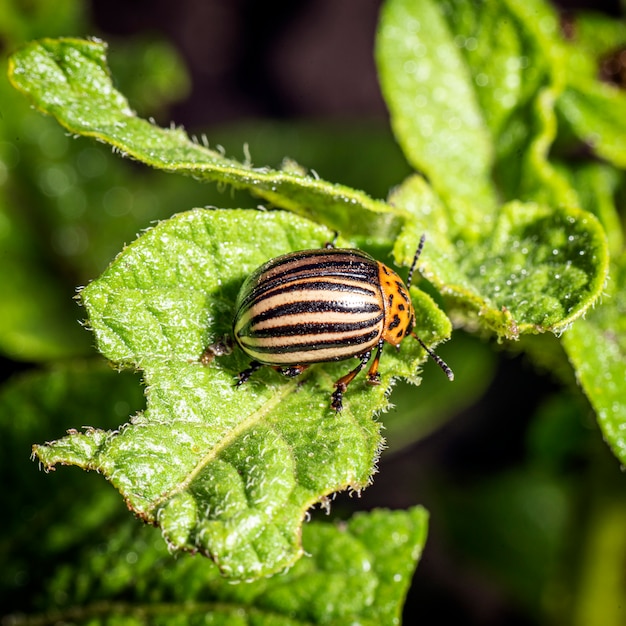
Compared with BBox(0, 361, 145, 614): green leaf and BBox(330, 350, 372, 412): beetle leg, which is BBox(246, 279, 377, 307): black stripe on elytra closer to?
BBox(330, 350, 372, 412): beetle leg

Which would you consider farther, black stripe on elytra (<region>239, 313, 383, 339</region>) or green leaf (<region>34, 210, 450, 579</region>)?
black stripe on elytra (<region>239, 313, 383, 339</region>)

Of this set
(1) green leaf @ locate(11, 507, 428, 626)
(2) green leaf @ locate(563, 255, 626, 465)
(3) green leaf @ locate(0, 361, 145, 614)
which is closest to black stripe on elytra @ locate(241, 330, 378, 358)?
(2) green leaf @ locate(563, 255, 626, 465)

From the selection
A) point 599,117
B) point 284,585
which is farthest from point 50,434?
point 599,117

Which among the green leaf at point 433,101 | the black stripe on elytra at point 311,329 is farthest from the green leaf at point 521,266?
the green leaf at point 433,101

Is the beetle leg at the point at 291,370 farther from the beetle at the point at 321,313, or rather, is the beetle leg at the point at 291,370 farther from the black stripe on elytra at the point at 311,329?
the black stripe on elytra at the point at 311,329

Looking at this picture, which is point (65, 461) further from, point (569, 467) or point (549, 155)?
point (569, 467)

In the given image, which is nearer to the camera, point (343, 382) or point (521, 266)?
point (343, 382)

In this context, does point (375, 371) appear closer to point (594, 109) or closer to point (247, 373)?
point (247, 373)
